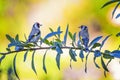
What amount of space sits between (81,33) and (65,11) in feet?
7.89

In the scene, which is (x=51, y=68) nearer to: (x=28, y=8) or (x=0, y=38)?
(x=0, y=38)

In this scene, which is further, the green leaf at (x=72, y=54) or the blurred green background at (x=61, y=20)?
the blurred green background at (x=61, y=20)

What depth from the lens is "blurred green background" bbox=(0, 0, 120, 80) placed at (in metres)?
2.47

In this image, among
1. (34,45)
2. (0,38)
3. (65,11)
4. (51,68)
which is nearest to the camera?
(34,45)

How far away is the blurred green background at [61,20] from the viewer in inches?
97.4

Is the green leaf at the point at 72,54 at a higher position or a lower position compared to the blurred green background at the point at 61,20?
lower

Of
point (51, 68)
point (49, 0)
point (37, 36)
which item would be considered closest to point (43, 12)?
point (49, 0)

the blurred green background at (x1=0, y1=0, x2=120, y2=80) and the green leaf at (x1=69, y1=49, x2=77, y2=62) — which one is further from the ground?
the blurred green background at (x1=0, y1=0, x2=120, y2=80)

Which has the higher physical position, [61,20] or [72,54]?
[61,20]

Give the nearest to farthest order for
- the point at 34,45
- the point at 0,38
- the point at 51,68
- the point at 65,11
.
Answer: the point at 34,45
the point at 51,68
the point at 0,38
the point at 65,11

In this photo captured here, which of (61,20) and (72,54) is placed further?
(61,20)

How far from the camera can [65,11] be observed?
288 cm

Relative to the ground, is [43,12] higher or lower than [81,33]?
Result: higher

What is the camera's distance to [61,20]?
282cm
